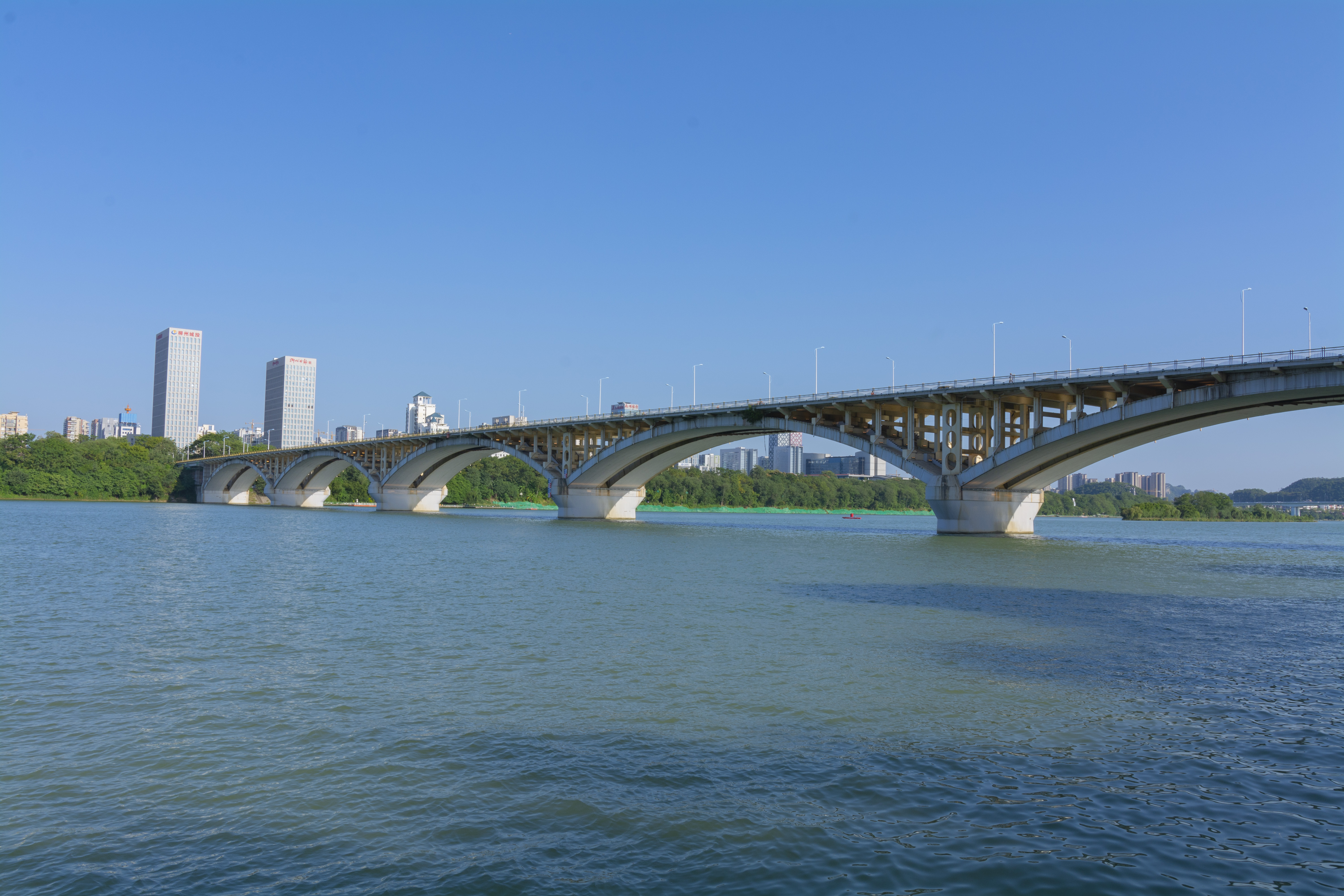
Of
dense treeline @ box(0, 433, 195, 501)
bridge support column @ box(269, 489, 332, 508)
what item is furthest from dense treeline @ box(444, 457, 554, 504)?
dense treeline @ box(0, 433, 195, 501)

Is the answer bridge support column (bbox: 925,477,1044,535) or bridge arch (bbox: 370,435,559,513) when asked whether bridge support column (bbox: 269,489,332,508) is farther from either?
bridge support column (bbox: 925,477,1044,535)

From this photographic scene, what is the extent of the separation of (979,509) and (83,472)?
490 ft

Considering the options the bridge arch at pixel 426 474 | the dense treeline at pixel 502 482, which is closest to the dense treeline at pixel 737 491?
the dense treeline at pixel 502 482

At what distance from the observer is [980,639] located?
1747 cm

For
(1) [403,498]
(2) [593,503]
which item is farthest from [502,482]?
(2) [593,503]

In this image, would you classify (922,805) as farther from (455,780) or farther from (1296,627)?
(1296,627)

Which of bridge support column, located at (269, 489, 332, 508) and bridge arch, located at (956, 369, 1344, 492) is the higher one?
bridge arch, located at (956, 369, 1344, 492)

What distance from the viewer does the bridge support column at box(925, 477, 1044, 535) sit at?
61.6 m

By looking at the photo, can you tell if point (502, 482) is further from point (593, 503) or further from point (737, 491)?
point (593, 503)

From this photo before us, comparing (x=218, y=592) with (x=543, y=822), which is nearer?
(x=543, y=822)

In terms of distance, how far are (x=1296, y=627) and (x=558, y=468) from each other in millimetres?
A: 79298

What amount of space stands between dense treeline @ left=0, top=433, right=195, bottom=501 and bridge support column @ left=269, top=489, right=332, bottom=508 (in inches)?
1204

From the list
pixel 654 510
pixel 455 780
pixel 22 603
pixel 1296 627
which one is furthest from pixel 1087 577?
pixel 654 510

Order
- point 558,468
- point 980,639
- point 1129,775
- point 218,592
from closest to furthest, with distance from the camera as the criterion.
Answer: point 1129,775
point 980,639
point 218,592
point 558,468
